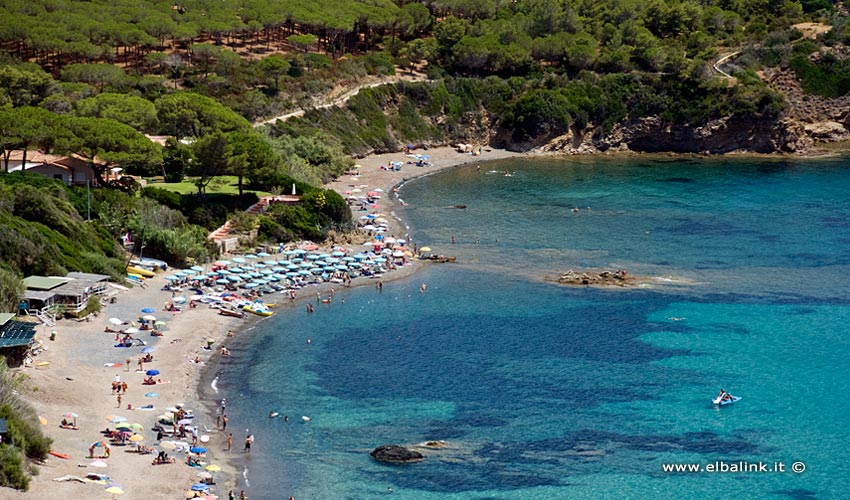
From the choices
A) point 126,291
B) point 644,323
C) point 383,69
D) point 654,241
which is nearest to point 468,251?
point 654,241

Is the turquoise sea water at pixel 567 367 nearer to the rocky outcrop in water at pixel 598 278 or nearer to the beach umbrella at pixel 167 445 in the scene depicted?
the rocky outcrop in water at pixel 598 278

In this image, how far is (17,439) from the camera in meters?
46.9

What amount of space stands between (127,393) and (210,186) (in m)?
43.6

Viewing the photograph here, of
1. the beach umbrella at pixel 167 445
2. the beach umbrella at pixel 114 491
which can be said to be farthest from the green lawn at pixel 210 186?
the beach umbrella at pixel 114 491

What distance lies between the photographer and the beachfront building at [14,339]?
58906 millimetres

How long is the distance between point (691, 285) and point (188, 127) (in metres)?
52.9

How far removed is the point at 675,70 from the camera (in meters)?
156

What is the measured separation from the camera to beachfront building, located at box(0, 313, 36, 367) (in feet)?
193

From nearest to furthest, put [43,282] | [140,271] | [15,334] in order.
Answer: [15,334], [43,282], [140,271]

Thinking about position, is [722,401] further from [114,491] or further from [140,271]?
[140,271]

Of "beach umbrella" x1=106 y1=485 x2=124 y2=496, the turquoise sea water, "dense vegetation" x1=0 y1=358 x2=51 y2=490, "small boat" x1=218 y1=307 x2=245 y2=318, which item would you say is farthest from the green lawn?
"beach umbrella" x1=106 y1=485 x2=124 y2=496

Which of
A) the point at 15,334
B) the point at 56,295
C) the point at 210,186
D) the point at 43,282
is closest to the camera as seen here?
the point at 15,334

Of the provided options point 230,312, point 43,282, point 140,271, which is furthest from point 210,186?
point 43,282

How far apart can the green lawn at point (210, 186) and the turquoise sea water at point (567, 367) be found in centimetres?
1603
